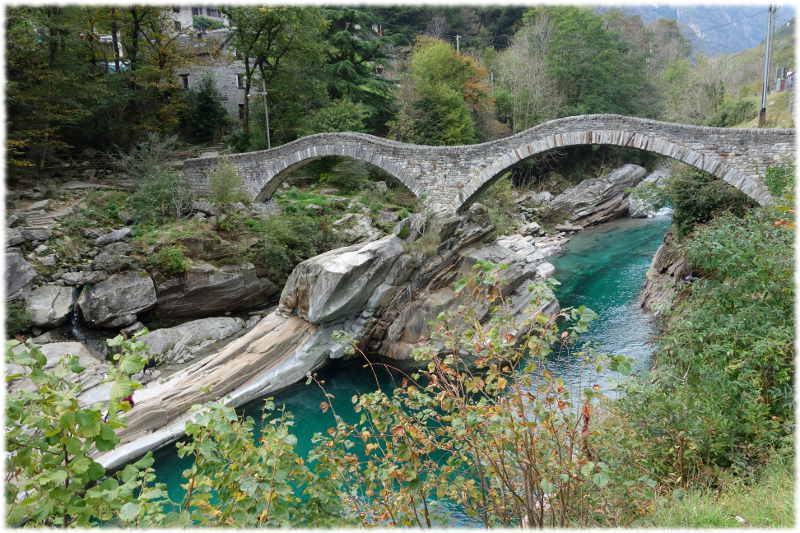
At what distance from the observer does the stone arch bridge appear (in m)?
12.2

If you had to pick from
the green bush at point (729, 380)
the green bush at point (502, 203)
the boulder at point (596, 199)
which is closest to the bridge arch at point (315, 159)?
the green bush at point (502, 203)

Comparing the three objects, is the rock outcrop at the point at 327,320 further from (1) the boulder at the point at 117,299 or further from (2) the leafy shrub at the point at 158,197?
(2) the leafy shrub at the point at 158,197

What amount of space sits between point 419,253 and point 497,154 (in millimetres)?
5052

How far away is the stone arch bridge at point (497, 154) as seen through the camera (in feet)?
40.2

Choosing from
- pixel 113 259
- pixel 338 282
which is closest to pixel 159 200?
pixel 113 259

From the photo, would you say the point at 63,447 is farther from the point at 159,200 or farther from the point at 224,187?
the point at 224,187

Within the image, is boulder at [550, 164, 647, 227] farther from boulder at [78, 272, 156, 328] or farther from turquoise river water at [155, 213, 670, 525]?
boulder at [78, 272, 156, 328]

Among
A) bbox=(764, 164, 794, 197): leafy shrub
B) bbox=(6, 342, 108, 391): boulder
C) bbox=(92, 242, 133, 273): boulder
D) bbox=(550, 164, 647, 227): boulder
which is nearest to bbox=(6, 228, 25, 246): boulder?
bbox=(92, 242, 133, 273): boulder

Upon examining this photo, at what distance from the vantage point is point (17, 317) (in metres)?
10.6

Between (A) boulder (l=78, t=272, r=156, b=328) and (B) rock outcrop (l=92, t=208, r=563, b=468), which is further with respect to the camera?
(A) boulder (l=78, t=272, r=156, b=328)

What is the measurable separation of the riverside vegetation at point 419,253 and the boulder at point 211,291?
0.28 meters

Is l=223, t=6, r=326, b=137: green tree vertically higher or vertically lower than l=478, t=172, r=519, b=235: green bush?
higher

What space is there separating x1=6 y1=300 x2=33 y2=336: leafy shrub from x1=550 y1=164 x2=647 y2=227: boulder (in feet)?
68.3

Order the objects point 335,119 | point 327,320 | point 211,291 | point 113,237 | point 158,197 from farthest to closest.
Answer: point 335,119 < point 158,197 < point 113,237 < point 211,291 < point 327,320
